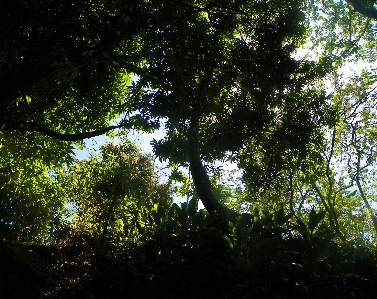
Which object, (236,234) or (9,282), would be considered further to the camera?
(236,234)

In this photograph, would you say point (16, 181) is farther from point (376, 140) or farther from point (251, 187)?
point (376, 140)

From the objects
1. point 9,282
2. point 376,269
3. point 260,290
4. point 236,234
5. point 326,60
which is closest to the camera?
point 9,282

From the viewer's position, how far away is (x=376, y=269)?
17.0 ft

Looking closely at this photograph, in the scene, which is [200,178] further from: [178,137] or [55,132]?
[55,132]

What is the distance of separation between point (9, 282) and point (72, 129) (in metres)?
8.29

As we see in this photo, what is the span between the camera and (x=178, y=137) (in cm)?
1010

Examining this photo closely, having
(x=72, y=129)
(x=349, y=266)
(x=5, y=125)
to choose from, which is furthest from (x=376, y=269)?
(x=72, y=129)

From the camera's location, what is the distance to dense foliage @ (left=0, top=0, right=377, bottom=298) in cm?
425

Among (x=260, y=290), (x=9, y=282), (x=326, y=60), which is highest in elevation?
(x=326, y=60)

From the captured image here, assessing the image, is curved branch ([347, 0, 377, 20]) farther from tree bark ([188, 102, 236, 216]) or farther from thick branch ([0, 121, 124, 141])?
thick branch ([0, 121, 124, 141])

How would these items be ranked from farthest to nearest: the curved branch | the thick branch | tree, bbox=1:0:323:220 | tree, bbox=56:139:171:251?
tree, bbox=56:139:171:251 < the curved branch < tree, bbox=1:0:323:220 < the thick branch

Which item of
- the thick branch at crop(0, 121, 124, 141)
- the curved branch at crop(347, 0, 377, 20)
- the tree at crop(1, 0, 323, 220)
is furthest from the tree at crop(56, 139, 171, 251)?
the curved branch at crop(347, 0, 377, 20)

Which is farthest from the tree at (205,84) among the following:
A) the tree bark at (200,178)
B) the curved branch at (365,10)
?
the curved branch at (365,10)

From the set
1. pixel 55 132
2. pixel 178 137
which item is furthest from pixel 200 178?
pixel 55 132
